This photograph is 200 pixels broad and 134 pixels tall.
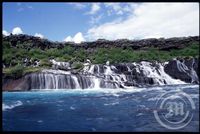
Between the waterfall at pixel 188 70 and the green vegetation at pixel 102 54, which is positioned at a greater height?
the green vegetation at pixel 102 54

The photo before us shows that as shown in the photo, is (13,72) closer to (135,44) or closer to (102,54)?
(102,54)

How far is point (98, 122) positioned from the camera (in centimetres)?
604

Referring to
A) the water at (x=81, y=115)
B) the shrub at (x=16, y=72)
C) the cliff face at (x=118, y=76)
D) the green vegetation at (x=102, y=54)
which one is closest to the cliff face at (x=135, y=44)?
the green vegetation at (x=102, y=54)

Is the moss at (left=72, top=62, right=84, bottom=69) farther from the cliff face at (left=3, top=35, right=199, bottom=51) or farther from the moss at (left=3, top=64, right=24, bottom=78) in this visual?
the moss at (left=3, top=64, right=24, bottom=78)

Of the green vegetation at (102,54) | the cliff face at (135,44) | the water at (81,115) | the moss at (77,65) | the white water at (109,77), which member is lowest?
the water at (81,115)

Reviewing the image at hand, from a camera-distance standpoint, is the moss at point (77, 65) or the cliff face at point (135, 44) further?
the cliff face at point (135, 44)

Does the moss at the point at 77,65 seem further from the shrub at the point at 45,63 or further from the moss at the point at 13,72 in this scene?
the moss at the point at 13,72

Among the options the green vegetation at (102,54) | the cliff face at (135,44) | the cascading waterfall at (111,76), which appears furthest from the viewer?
the cliff face at (135,44)

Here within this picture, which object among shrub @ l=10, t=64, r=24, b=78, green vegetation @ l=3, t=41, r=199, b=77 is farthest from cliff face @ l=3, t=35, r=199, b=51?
shrub @ l=10, t=64, r=24, b=78

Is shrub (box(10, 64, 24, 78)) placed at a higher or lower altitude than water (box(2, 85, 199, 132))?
higher

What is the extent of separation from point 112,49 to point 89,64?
256cm

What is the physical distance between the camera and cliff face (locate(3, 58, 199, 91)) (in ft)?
35.3

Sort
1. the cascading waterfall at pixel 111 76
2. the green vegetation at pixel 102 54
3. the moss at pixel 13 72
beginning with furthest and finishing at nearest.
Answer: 1. the green vegetation at pixel 102 54
2. the cascading waterfall at pixel 111 76
3. the moss at pixel 13 72

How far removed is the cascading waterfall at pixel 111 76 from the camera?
10906 millimetres
